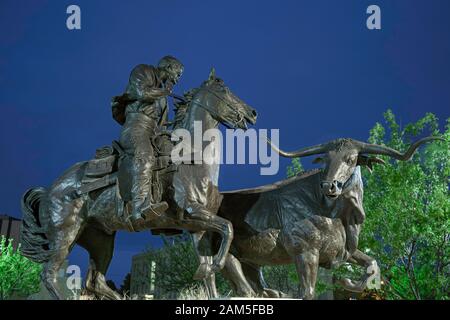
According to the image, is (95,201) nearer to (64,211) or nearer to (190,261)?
(64,211)

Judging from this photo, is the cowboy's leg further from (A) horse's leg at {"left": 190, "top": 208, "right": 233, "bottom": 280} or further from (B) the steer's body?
(B) the steer's body

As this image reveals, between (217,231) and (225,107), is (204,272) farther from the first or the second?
(225,107)

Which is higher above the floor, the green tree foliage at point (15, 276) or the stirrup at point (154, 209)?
the stirrup at point (154, 209)

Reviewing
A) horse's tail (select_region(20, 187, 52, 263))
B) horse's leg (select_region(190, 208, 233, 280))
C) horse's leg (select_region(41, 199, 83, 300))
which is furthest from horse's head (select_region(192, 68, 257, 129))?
horse's tail (select_region(20, 187, 52, 263))

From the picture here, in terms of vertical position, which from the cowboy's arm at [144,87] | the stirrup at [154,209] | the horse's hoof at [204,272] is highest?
the cowboy's arm at [144,87]

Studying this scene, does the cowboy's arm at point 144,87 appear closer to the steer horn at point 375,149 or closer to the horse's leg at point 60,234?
the horse's leg at point 60,234

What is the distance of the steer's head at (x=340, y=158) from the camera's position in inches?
314

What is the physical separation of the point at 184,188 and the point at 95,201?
1500 millimetres

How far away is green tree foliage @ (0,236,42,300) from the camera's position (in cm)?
3575

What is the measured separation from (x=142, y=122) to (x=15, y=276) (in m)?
31.2

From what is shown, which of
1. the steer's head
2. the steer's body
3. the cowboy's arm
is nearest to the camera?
the steer's head

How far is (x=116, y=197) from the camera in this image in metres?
8.58

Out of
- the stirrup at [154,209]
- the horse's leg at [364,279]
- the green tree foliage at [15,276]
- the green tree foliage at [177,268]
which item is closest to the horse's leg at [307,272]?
the horse's leg at [364,279]

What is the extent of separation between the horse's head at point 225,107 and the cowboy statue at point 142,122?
0.66 meters
